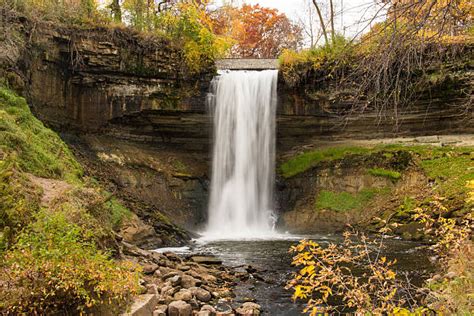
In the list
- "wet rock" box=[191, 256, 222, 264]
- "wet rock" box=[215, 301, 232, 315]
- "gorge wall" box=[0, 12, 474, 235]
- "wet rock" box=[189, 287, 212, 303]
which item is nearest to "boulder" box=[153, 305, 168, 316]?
"wet rock" box=[215, 301, 232, 315]

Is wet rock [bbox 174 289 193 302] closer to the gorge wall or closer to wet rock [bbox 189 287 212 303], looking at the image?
wet rock [bbox 189 287 212 303]

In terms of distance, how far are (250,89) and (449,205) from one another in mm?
9790

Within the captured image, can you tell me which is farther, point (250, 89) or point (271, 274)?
point (250, 89)

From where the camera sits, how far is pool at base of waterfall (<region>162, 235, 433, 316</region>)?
694 centimetres

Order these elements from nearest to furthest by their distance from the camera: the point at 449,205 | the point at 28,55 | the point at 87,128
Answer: the point at 449,205, the point at 28,55, the point at 87,128

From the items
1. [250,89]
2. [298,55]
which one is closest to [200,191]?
[250,89]

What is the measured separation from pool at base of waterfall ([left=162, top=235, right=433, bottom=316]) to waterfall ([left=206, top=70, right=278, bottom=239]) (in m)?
3.86

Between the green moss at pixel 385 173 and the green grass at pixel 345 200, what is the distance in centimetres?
61

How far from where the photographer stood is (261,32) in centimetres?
3500

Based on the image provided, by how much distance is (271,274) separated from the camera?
8.73 meters

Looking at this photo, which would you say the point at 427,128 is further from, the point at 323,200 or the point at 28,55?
the point at 28,55

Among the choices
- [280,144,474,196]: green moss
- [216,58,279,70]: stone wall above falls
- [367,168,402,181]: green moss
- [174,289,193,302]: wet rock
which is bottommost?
[174,289,193,302]: wet rock

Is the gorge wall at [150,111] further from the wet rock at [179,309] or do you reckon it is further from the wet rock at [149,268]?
the wet rock at [179,309]

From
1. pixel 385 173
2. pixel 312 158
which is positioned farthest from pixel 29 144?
pixel 385 173
